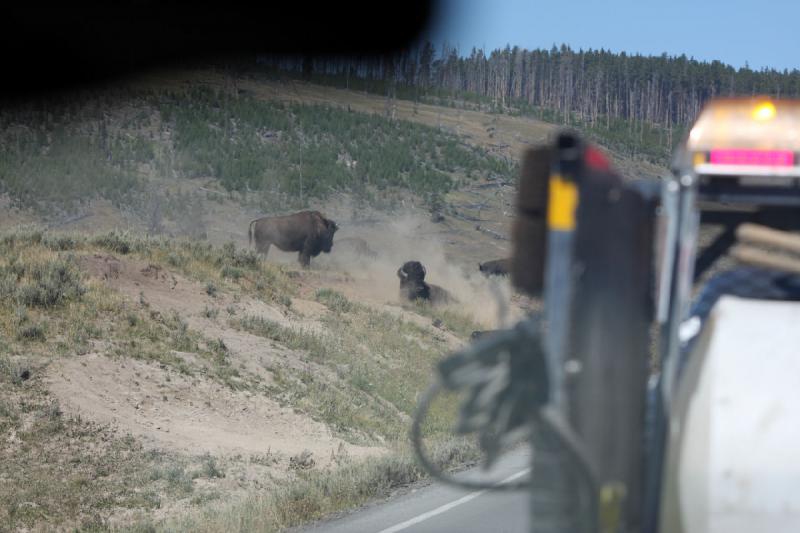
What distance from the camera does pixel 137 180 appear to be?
4819 cm

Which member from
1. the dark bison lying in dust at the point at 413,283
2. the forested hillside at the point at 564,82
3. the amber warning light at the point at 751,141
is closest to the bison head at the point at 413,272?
the dark bison lying in dust at the point at 413,283

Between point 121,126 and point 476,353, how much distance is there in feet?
187

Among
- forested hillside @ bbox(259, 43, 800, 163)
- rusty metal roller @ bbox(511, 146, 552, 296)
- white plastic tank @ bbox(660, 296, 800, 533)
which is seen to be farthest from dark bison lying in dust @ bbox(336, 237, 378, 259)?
forested hillside @ bbox(259, 43, 800, 163)

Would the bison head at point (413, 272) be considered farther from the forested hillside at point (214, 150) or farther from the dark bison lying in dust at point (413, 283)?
the forested hillside at point (214, 150)

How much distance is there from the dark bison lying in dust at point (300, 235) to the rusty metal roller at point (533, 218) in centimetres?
2971

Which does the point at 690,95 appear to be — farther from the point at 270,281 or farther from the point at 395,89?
the point at 270,281

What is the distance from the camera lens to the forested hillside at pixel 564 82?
8756 cm

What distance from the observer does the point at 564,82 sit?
4154 inches

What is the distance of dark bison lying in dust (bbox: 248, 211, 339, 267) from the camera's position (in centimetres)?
3241

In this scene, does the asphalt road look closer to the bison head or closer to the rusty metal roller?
the rusty metal roller

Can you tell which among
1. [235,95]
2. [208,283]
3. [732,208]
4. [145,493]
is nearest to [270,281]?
[208,283]

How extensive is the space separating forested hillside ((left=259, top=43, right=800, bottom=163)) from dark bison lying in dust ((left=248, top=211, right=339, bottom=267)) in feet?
159

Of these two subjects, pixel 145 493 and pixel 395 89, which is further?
pixel 395 89

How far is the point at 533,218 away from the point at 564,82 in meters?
106
